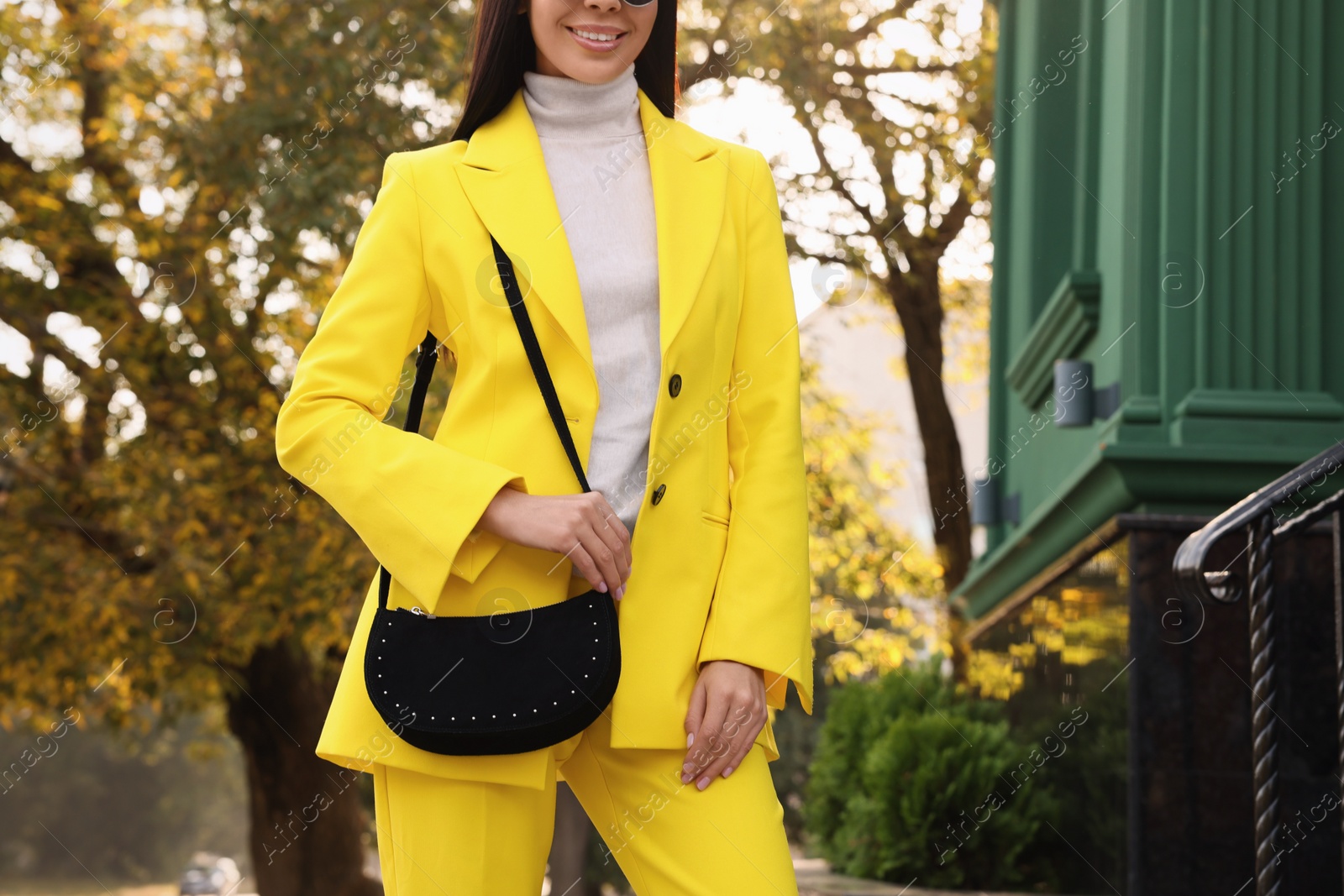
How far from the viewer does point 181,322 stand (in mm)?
9625

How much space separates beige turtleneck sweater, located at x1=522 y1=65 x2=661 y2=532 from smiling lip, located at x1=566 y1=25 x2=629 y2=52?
6cm

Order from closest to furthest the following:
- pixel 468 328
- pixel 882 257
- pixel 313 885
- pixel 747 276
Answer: pixel 468 328 < pixel 747 276 < pixel 313 885 < pixel 882 257

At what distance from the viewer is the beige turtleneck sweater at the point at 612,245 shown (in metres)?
2.07

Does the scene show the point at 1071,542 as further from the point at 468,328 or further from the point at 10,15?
the point at 10,15

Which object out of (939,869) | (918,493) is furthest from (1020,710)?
(918,493)

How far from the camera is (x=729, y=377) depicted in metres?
2.19

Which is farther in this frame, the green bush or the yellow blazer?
the green bush

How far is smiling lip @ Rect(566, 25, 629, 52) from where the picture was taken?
2.20 metres

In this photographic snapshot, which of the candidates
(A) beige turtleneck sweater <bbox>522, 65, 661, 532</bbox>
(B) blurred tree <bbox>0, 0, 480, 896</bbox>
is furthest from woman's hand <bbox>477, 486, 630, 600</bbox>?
(B) blurred tree <bbox>0, 0, 480, 896</bbox>

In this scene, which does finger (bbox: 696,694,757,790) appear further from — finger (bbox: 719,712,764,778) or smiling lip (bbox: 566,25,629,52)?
smiling lip (bbox: 566,25,629,52)

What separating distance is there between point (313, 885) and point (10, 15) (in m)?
6.73

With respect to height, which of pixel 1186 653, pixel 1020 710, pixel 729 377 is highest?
pixel 729 377

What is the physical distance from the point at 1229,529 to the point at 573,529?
67.3 inches

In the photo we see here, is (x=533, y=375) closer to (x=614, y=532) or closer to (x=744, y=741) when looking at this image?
(x=614, y=532)
